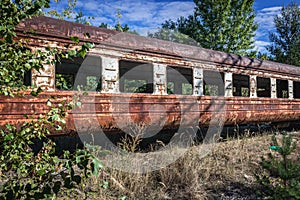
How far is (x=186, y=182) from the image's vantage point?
11.2ft

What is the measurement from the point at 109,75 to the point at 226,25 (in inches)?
846

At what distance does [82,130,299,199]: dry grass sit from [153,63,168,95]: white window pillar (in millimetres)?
1563

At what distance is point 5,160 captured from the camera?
1.72m

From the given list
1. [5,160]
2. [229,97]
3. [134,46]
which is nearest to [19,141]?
[5,160]

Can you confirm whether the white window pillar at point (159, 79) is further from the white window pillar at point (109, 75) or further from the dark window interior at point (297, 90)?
the dark window interior at point (297, 90)

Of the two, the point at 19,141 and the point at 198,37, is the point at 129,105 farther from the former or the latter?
the point at 198,37

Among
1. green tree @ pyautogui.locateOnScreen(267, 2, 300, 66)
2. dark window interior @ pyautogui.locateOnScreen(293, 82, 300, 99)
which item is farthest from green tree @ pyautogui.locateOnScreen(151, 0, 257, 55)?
dark window interior @ pyautogui.locateOnScreen(293, 82, 300, 99)

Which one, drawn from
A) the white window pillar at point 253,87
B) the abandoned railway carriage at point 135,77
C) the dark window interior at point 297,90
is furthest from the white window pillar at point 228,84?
the dark window interior at point 297,90

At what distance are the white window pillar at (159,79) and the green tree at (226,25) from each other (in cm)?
1888

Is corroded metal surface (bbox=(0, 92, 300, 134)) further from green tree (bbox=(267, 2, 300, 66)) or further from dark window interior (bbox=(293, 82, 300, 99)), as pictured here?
green tree (bbox=(267, 2, 300, 66))

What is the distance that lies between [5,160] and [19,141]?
214mm

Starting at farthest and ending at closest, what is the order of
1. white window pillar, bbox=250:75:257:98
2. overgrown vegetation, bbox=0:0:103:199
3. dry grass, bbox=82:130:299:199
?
white window pillar, bbox=250:75:257:98 < dry grass, bbox=82:130:299:199 < overgrown vegetation, bbox=0:0:103:199

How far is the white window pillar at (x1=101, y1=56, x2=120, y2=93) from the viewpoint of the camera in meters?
4.75

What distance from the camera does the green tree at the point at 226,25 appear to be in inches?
940
